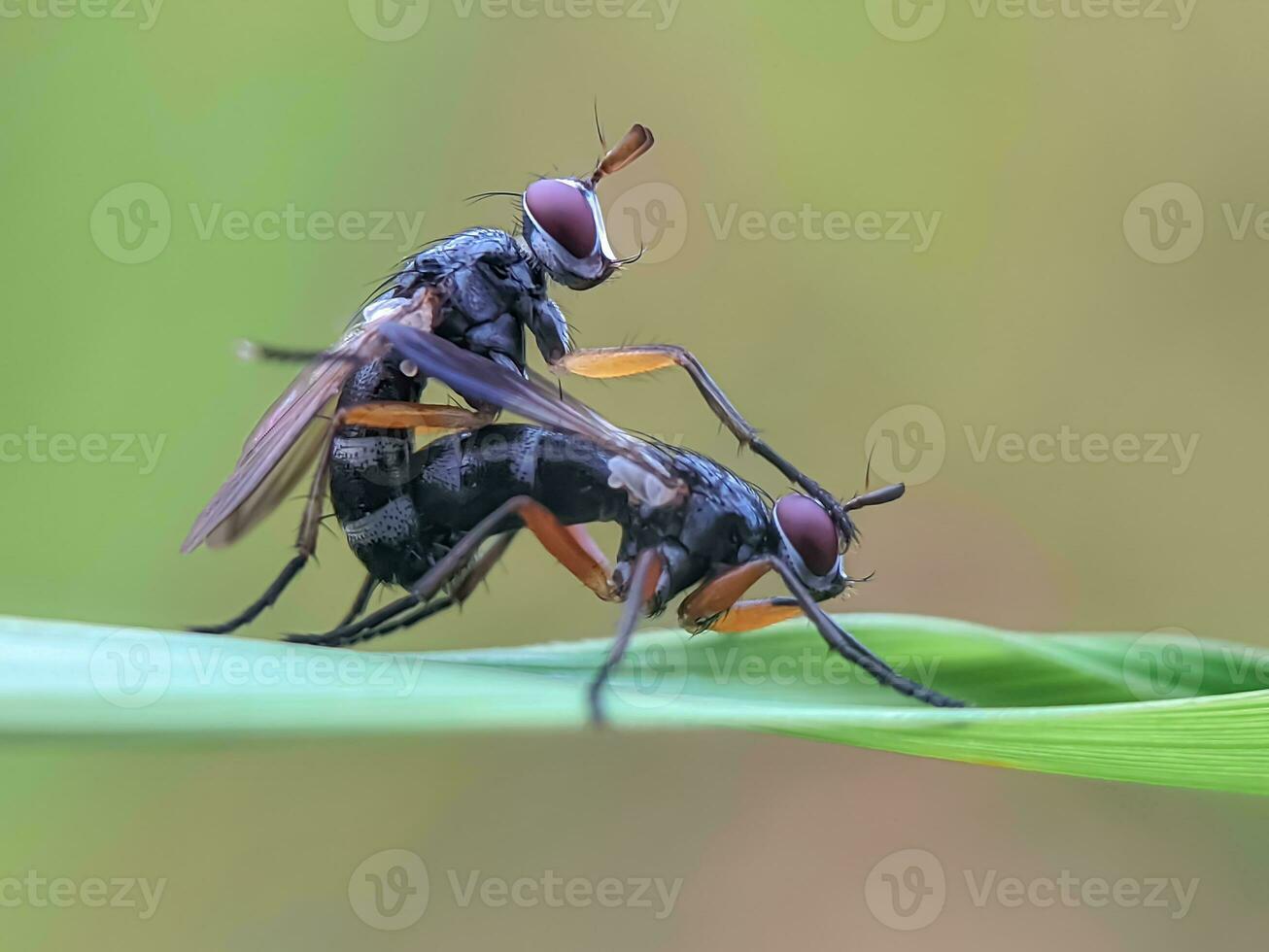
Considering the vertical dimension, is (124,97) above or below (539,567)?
above

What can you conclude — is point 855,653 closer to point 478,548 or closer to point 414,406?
point 478,548

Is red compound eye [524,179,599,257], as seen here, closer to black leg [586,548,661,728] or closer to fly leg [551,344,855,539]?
fly leg [551,344,855,539]

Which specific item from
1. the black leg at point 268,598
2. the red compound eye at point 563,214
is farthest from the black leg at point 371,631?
the red compound eye at point 563,214

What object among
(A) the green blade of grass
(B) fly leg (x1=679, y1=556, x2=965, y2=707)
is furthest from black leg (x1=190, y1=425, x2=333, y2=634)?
(B) fly leg (x1=679, y1=556, x2=965, y2=707)

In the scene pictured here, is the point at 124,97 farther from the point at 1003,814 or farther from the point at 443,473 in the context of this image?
the point at 1003,814

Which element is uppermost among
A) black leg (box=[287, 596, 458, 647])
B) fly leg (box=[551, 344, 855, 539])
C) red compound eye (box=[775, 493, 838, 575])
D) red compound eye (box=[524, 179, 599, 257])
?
red compound eye (box=[524, 179, 599, 257])

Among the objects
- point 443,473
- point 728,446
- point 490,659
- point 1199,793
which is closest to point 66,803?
point 443,473
